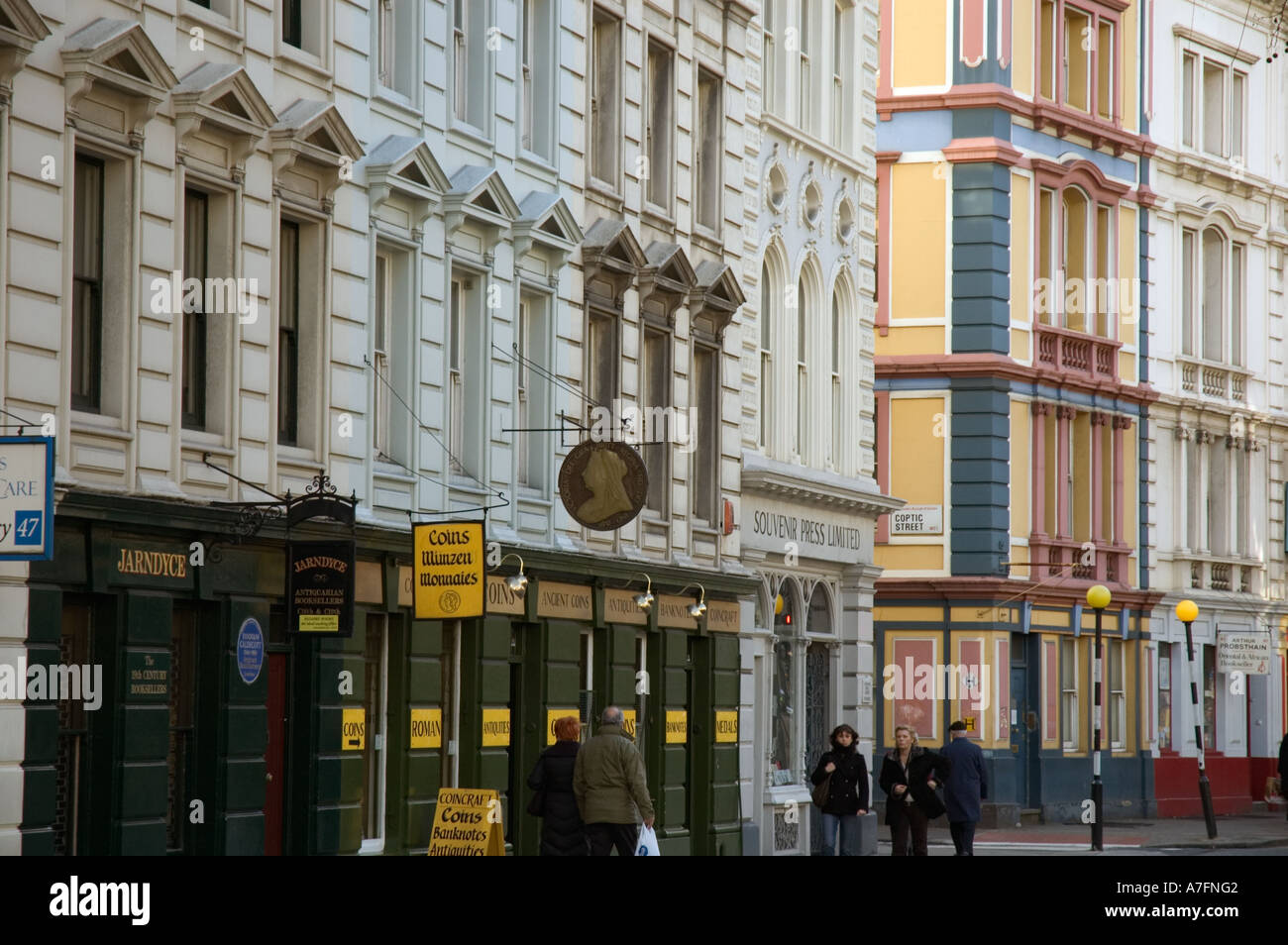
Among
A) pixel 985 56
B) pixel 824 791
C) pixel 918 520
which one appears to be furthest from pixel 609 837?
pixel 985 56

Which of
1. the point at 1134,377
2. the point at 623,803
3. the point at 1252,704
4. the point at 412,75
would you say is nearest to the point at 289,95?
the point at 412,75

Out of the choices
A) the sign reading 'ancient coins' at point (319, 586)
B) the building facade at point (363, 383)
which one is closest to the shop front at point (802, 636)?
the building facade at point (363, 383)

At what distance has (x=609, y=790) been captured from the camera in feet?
68.6

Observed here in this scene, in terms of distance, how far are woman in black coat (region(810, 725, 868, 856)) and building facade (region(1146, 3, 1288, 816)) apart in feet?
74.0

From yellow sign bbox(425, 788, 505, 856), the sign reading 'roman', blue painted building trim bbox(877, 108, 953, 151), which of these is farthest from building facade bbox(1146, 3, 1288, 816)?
yellow sign bbox(425, 788, 505, 856)

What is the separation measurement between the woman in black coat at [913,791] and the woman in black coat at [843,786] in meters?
0.39

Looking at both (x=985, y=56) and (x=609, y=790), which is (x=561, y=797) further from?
(x=985, y=56)

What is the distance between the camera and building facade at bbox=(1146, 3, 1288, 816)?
5100 centimetres

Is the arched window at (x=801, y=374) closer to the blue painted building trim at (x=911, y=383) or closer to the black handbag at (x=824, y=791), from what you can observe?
the black handbag at (x=824, y=791)

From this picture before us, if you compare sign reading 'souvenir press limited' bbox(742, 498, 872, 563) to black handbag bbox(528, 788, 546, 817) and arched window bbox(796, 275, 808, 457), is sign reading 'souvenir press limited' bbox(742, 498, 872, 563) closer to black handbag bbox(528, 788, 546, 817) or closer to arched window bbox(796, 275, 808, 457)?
arched window bbox(796, 275, 808, 457)

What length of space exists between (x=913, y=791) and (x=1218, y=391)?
2738cm

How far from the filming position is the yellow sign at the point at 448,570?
22.4 metres

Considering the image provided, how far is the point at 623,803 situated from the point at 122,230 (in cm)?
644

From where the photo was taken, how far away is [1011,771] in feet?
147
